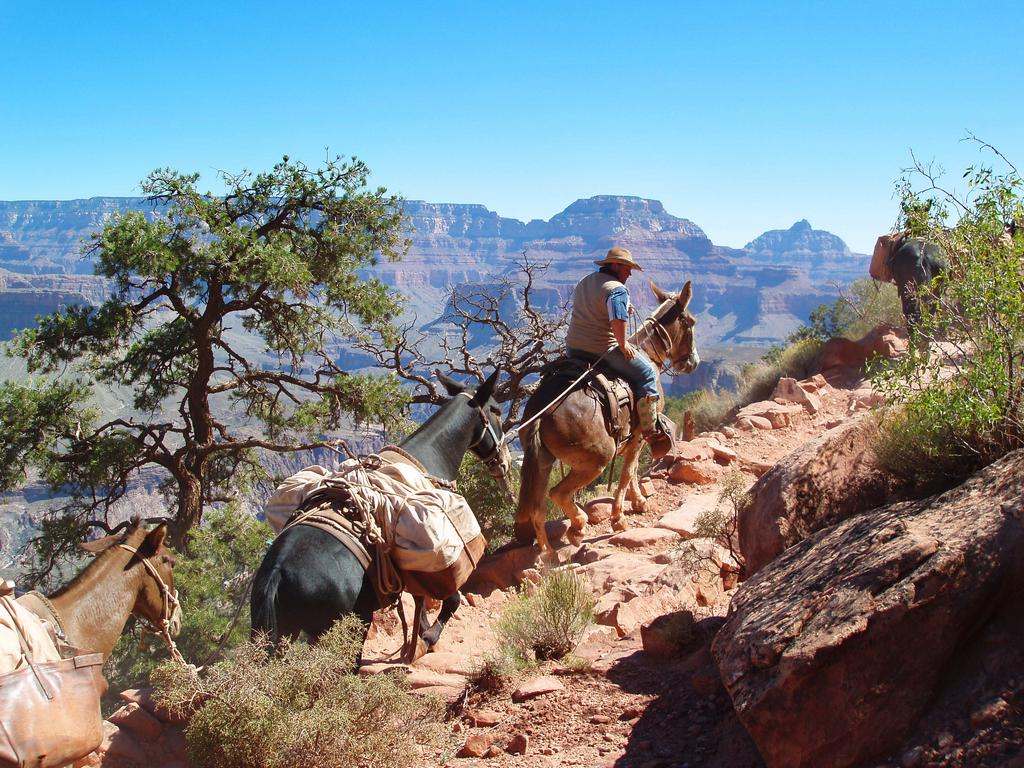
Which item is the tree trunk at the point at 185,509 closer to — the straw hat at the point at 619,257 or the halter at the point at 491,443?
the halter at the point at 491,443

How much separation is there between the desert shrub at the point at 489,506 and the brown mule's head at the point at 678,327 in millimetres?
3493

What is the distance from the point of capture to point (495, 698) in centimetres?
534

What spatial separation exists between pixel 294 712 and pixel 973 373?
410 cm

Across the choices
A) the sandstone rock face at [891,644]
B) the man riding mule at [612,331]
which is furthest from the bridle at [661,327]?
the sandstone rock face at [891,644]

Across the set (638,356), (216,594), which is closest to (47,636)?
(638,356)

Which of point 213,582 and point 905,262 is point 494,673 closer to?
point 213,582

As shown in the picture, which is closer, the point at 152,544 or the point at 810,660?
the point at 810,660

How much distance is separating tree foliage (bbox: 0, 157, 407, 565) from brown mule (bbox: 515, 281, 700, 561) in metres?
4.56

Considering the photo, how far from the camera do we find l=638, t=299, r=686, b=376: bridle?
10773 millimetres

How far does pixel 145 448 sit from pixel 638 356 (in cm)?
885

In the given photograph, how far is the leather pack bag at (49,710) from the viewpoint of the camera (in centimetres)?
412

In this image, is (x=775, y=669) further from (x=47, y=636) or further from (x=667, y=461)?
(x=667, y=461)

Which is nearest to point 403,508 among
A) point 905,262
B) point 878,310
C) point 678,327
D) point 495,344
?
point 678,327

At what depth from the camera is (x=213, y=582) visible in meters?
12.8
